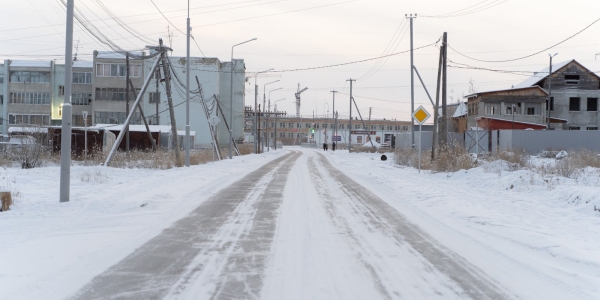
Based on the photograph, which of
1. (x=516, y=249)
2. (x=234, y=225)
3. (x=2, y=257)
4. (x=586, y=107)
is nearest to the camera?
(x=2, y=257)

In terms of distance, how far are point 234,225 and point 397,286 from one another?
4359 mm

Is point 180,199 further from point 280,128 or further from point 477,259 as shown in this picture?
point 280,128

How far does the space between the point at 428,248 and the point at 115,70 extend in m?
66.7

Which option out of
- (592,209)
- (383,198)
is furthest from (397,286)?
(383,198)

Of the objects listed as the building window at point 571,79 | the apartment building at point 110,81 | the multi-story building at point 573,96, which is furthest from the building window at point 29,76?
the building window at point 571,79

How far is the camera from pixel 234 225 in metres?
9.15

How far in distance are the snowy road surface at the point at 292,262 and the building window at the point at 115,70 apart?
6131 centimetres

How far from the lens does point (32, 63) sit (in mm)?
71125

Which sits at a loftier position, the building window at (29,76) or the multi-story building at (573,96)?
the building window at (29,76)

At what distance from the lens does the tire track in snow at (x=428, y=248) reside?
5.37m

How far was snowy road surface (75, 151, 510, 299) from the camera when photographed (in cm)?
517

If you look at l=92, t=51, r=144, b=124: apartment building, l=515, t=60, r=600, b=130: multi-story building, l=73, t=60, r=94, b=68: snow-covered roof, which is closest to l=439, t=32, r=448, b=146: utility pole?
l=515, t=60, r=600, b=130: multi-story building

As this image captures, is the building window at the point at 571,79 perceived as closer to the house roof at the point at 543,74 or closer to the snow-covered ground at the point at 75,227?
the house roof at the point at 543,74

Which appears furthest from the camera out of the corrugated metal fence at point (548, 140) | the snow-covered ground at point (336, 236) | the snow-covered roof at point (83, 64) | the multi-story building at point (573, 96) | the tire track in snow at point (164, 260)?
the snow-covered roof at point (83, 64)
